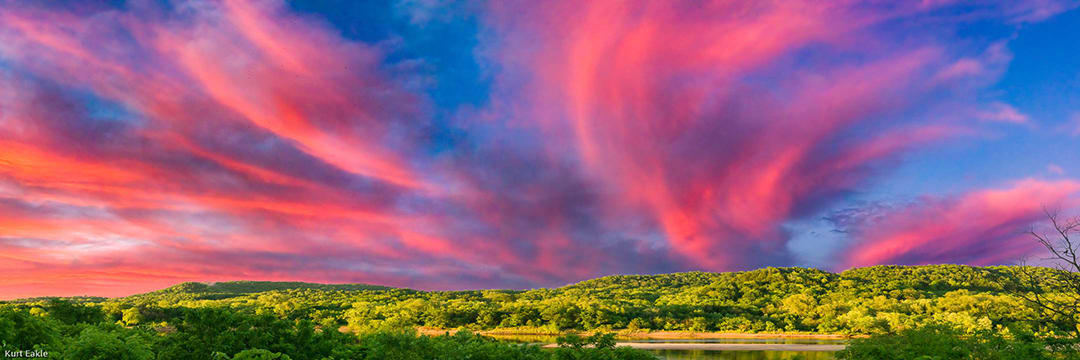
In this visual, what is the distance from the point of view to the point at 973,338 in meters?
29.5

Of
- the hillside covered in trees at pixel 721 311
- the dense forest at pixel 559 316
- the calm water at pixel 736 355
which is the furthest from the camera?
the hillside covered in trees at pixel 721 311

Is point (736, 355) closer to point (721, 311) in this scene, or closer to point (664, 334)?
point (664, 334)

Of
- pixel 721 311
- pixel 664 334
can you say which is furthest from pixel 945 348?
pixel 721 311

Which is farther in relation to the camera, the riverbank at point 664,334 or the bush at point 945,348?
the riverbank at point 664,334

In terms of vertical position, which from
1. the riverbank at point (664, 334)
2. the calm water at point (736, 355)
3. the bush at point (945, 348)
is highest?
the bush at point (945, 348)

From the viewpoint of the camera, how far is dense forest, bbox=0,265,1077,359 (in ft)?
65.0

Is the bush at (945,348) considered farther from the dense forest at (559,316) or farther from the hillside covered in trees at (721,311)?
the hillside covered in trees at (721,311)

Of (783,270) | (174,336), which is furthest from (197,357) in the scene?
(783,270)

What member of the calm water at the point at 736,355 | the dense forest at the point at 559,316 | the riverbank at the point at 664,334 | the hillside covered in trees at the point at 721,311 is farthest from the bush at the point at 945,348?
the riverbank at the point at 664,334

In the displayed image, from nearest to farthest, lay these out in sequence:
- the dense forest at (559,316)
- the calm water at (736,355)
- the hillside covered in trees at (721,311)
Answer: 1. the dense forest at (559,316)
2. the calm water at (736,355)
3. the hillside covered in trees at (721,311)

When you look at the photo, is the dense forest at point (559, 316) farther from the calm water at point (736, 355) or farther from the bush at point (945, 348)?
the calm water at point (736, 355)

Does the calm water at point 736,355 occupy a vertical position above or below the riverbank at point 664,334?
above

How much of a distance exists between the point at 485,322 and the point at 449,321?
26.3 ft

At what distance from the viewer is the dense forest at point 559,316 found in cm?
1981
